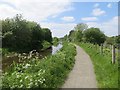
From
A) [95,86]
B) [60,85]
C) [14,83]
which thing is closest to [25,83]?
[14,83]

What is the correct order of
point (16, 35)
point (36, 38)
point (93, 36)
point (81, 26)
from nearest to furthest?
1. point (16, 35)
2. point (36, 38)
3. point (93, 36)
4. point (81, 26)

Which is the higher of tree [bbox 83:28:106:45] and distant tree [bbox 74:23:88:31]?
distant tree [bbox 74:23:88:31]

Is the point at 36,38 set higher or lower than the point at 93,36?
higher

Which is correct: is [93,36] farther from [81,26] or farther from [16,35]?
[16,35]

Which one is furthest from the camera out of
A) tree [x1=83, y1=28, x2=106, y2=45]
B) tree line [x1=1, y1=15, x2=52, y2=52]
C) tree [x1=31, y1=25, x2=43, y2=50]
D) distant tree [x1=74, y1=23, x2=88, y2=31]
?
distant tree [x1=74, y1=23, x2=88, y2=31]

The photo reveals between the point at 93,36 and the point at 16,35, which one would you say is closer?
the point at 16,35

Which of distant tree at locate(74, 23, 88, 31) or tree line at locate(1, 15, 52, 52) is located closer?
tree line at locate(1, 15, 52, 52)

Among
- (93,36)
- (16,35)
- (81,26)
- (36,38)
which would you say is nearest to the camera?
(16,35)

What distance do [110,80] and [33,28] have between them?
4584 cm

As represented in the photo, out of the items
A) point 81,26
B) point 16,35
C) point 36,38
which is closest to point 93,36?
point 81,26

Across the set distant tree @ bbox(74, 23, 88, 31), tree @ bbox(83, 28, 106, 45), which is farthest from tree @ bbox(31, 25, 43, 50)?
distant tree @ bbox(74, 23, 88, 31)

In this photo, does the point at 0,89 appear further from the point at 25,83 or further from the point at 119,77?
the point at 119,77

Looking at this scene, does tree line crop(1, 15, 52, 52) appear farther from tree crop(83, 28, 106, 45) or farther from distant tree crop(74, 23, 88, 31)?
distant tree crop(74, 23, 88, 31)

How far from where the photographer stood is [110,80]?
12914 mm
